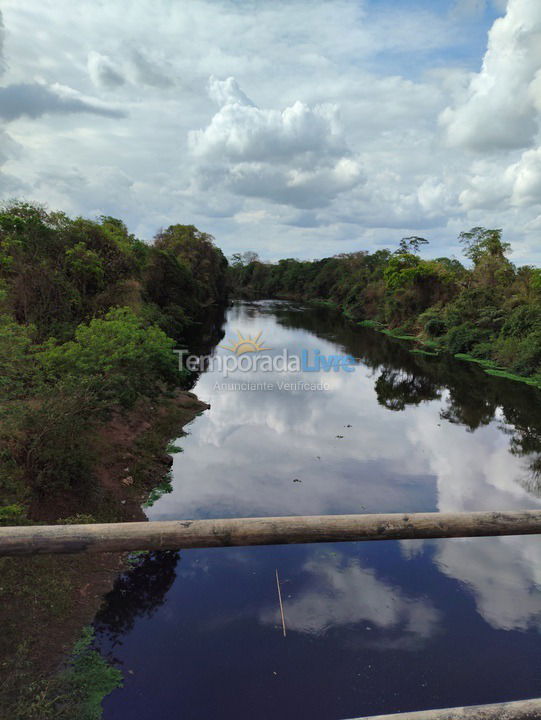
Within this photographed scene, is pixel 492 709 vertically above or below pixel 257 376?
above

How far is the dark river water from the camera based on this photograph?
194 inches

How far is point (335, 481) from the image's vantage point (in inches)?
415

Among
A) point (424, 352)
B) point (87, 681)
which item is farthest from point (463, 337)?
point (87, 681)

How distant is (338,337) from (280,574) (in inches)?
1223

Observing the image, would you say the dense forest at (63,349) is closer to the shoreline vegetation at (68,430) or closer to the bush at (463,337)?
the shoreline vegetation at (68,430)

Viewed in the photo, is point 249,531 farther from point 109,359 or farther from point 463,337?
point 463,337

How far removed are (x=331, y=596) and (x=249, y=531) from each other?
5019mm

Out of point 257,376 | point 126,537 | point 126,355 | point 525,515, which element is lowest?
point 257,376

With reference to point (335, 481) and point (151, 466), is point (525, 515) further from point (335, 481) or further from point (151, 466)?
point (151, 466)

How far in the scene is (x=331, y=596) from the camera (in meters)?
6.53

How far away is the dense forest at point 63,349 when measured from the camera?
7.40 meters

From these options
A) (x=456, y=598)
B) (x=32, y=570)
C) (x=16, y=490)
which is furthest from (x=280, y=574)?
(x=16, y=490)

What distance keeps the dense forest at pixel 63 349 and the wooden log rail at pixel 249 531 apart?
3974 mm

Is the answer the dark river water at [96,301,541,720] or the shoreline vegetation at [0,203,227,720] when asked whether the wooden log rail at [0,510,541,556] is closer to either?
the shoreline vegetation at [0,203,227,720]
